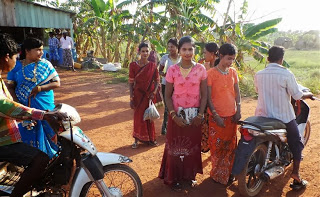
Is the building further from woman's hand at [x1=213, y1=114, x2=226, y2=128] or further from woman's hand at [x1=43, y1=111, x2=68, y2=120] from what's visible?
woman's hand at [x1=213, y1=114, x2=226, y2=128]

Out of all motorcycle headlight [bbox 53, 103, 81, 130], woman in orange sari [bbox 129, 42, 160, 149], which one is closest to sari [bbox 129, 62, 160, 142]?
woman in orange sari [bbox 129, 42, 160, 149]

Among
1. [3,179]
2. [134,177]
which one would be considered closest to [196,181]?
[134,177]

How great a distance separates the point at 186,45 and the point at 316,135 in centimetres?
358

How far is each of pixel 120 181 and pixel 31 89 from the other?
1.50 m

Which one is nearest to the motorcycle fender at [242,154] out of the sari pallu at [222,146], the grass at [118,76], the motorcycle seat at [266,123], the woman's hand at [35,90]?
the motorcycle seat at [266,123]

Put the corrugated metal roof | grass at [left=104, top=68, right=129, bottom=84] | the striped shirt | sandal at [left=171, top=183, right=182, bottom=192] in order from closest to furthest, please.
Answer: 1. the striped shirt
2. sandal at [left=171, top=183, right=182, bottom=192]
3. grass at [left=104, top=68, right=129, bottom=84]
4. the corrugated metal roof

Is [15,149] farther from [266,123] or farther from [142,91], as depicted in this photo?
[266,123]

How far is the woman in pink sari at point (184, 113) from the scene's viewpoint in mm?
2900

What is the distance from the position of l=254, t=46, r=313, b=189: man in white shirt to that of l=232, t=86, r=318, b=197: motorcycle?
97 millimetres

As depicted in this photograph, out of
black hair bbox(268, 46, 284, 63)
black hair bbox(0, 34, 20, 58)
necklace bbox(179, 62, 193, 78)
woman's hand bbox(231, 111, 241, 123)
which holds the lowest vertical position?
woman's hand bbox(231, 111, 241, 123)

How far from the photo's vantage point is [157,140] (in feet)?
15.9

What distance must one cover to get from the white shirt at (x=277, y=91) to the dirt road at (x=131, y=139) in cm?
95

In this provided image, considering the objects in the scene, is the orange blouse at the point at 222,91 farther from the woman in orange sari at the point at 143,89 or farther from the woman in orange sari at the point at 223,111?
the woman in orange sari at the point at 143,89

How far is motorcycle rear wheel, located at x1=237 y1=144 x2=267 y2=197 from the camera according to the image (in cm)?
288
